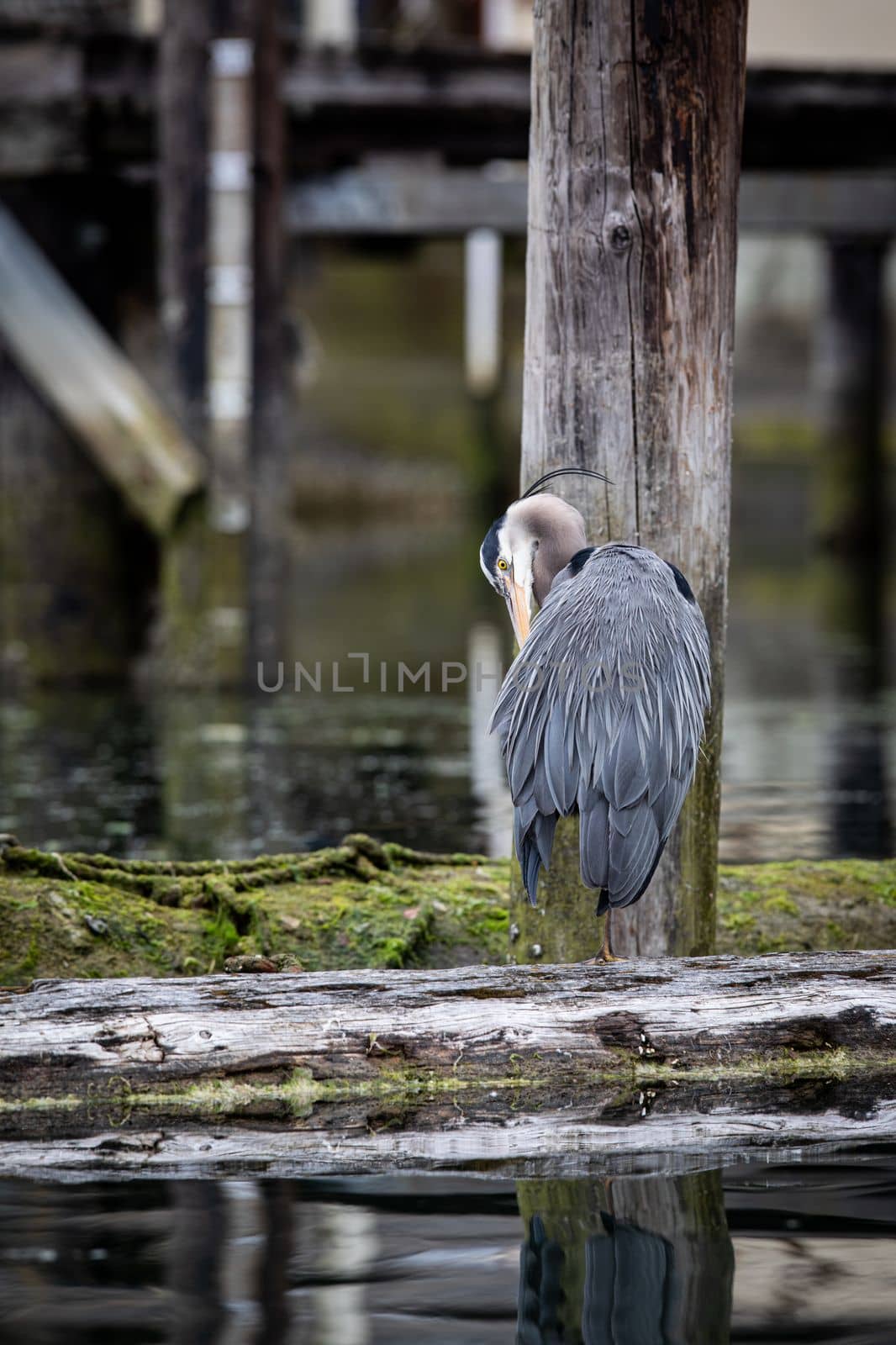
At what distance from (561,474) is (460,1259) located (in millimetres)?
1678

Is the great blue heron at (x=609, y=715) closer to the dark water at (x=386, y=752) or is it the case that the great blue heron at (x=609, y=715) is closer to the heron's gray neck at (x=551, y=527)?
the heron's gray neck at (x=551, y=527)

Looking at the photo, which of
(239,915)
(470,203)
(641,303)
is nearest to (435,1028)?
(239,915)

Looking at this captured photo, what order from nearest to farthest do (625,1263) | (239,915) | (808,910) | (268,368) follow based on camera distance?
(625,1263)
(239,915)
(808,910)
(268,368)

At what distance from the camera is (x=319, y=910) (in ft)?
12.6

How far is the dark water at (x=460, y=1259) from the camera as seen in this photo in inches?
90.4

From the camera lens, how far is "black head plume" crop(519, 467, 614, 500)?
3.58 metres

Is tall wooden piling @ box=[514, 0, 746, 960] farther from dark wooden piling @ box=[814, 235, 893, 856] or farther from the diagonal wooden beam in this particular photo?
dark wooden piling @ box=[814, 235, 893, 856]

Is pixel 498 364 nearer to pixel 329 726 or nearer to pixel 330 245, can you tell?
pixel 330 245

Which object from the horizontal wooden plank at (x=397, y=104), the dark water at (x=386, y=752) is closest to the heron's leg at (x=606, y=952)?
the dark water at (x=386, y=752)

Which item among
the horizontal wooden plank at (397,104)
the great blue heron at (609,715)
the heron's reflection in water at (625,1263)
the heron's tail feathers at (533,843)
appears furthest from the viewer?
the horizontal wooden plank at (397,104)

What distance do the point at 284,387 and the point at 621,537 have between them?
465 cm

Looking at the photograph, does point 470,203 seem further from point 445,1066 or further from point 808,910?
point 445,1066

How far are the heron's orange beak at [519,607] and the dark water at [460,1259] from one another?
128 cm

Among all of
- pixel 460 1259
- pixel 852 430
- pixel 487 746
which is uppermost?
pixel 460 1259
